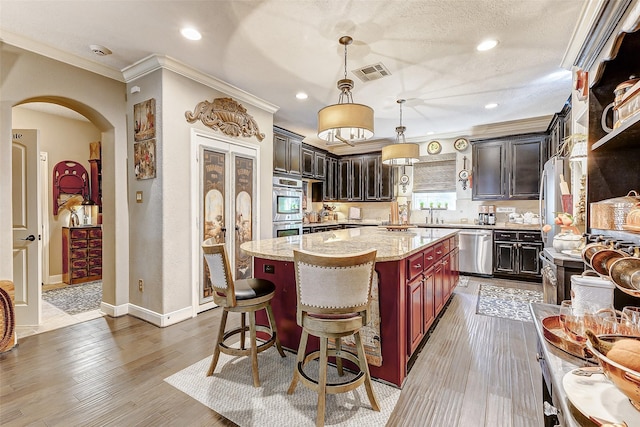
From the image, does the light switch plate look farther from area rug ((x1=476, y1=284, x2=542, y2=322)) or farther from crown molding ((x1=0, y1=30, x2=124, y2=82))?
crown molding ((x1=0, y1=30, x2=124, y2=82))

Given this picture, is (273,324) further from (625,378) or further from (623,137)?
(623,137)

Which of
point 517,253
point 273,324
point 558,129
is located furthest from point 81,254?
point 558,129

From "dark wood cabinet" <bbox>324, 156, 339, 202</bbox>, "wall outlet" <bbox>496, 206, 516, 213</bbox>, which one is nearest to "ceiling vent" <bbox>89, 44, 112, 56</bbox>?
"dark wood cabinet" <bbox>324, 156, 339, 202</bbox>

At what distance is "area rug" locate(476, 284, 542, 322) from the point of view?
3.52 metres

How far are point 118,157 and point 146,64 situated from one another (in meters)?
1.14

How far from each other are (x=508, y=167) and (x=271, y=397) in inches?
221

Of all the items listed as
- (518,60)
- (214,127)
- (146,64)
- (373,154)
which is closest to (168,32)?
(146,64)

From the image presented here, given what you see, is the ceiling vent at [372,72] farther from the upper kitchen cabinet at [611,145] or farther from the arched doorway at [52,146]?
the arched doorway at [52,146]

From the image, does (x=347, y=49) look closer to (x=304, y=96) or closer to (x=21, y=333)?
(x=304, y=96)

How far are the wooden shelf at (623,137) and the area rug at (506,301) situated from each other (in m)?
2.85

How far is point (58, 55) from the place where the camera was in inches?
117

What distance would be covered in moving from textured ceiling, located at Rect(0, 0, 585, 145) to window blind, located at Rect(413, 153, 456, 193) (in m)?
2.17

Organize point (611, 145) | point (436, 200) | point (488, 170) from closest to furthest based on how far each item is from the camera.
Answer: point (611, 145) → point (488, 170) → point (436, 200)

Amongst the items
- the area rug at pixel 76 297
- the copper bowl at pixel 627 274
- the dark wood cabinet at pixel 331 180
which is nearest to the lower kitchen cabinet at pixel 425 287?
the copper bowl at pixel 627 274
